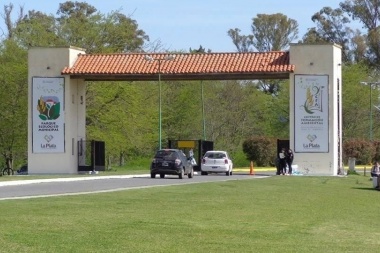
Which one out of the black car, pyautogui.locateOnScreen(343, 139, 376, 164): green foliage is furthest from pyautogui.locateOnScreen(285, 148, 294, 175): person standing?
pyautogui.locateOnScreen(343, 139, 376, 164): green foliage

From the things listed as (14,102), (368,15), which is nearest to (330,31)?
(368,15)

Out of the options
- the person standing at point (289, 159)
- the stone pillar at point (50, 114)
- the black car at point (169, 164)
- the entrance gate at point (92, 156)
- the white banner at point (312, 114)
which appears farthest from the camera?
the entrance gate at point (92, 156)

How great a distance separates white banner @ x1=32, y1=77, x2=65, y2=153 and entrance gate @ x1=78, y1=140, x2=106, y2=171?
1797 millimetres

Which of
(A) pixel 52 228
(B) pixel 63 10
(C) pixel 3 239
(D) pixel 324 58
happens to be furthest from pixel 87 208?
(B) pixel 63 10

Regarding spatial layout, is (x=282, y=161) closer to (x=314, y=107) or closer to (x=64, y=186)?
(x=314, y=107)

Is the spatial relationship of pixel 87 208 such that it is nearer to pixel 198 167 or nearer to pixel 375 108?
pixel 198 167

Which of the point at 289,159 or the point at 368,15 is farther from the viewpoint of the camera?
the point at 368,15

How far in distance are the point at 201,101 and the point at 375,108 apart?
1841cm

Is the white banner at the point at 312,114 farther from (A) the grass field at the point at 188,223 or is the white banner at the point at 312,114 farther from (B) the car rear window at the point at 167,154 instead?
(A) the grass field at the point at 188,223

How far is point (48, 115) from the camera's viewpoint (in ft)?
196

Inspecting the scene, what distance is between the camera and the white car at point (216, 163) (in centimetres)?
5866

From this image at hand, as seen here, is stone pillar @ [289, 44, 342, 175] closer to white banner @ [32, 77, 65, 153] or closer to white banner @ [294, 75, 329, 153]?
white banner @ [294, 75, 329, 153]

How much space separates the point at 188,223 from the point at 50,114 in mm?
39919

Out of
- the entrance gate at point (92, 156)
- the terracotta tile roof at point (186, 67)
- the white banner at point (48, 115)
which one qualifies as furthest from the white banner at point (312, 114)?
the white banner at point (48, 115)
